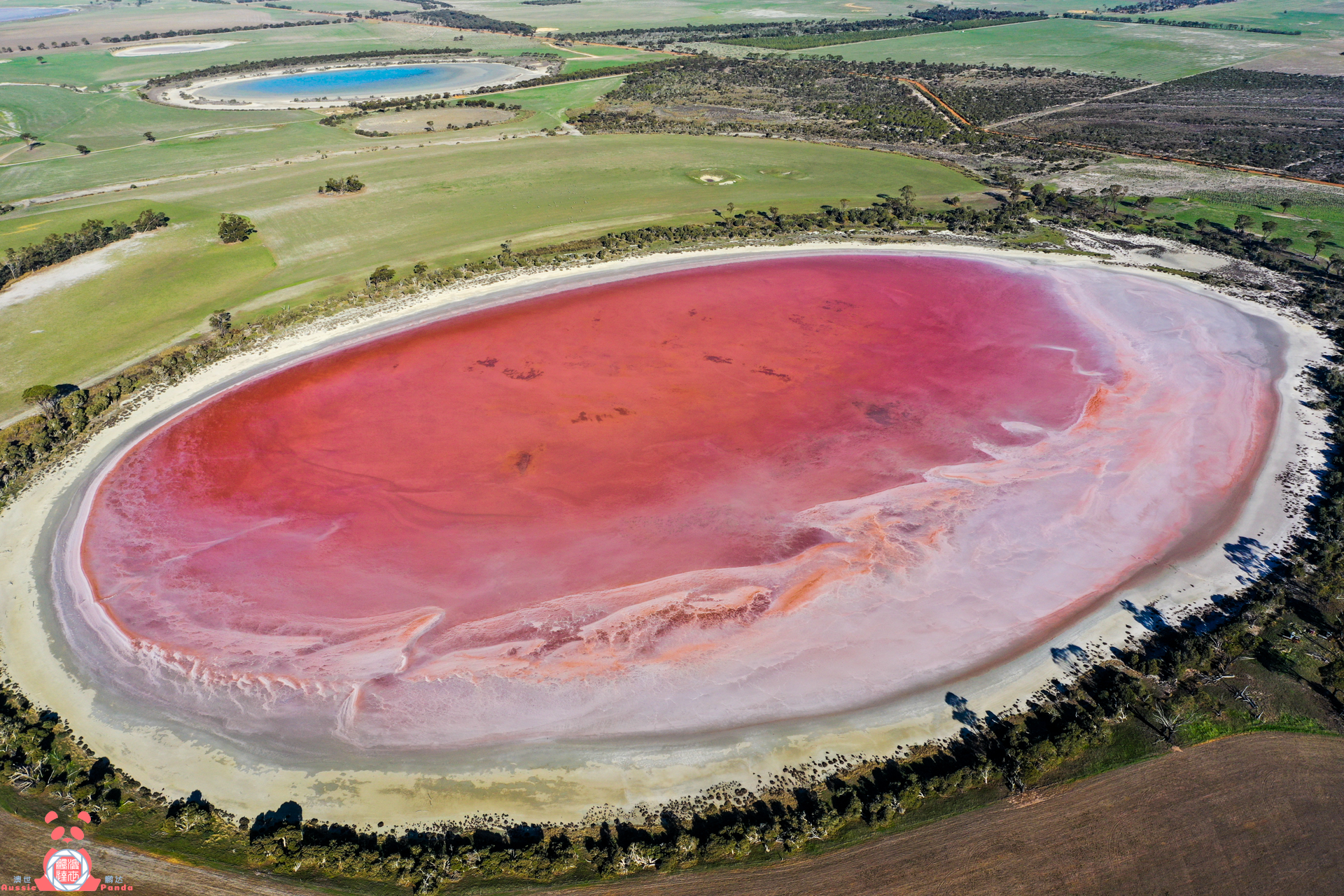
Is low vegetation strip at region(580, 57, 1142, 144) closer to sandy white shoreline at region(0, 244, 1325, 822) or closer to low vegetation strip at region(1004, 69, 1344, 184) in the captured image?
low vegetation strip at region(1004, 69, 1344, 184)

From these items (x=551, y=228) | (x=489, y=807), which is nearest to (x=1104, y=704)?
(x=489, y=807)

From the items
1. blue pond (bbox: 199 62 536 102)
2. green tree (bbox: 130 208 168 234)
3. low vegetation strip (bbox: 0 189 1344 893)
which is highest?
blue pond (bbox: 199 62 536 102)

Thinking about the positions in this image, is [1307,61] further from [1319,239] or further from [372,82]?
[372,82]

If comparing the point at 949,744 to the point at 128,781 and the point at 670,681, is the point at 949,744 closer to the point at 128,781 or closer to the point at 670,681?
the point at 670,681

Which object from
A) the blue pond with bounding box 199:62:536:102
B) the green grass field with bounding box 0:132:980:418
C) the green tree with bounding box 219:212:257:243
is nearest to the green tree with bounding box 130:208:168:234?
the green grass field with bounding box 0:132:980:418

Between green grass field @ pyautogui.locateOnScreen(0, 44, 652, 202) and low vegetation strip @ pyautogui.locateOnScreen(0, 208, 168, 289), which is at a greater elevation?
green grass field @ pyautogui.locateOnScreen(0, 44, 652, 202)

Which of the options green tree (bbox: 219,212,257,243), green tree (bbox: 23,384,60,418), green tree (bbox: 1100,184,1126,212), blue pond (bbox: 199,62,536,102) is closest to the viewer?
green tree (bbox: 23,384,60,418)
